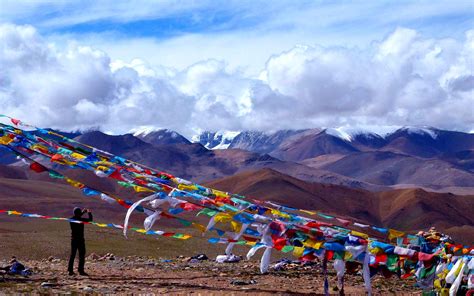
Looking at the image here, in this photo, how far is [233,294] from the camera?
11.3 meters

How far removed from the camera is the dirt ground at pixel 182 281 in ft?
37.7

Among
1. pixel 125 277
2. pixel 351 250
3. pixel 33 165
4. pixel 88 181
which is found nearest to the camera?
→ pixel 351 250

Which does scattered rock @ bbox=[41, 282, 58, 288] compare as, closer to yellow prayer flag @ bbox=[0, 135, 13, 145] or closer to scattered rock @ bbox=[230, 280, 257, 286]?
yellow prayer flag @ bbox=[0, 135, 13, 145]

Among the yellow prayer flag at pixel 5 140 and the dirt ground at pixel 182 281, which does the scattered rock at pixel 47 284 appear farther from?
the yellow prayer flag at pixel 5 140

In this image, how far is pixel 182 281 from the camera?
1284cm

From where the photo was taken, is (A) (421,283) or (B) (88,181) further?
(B) (88,181)

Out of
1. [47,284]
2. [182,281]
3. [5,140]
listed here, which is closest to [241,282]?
[182,281]

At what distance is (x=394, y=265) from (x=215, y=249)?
1589 centimetres

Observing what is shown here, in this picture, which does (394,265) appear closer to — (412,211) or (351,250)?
(351,250)

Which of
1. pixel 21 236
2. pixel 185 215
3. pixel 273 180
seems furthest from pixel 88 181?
pixel 21 236

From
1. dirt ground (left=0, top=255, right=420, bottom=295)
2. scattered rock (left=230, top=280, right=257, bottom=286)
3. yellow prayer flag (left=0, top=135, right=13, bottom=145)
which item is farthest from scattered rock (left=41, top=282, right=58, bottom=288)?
scattered rock (left=230, top=280, right=257, bottom=286)

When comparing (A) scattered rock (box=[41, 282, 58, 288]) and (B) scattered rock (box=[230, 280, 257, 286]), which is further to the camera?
(B) scattered rock (box=[230, 280, 257, 286])

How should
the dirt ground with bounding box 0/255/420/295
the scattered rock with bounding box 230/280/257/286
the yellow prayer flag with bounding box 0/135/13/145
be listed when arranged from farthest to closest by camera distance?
the scattered rock with bounding box 230/280/257/286, the dirt ground with bounding box 0/255/420/295, the yellow prayer flag with bounding box 0/135/13/145

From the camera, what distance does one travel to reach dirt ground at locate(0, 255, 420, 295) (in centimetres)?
1149
